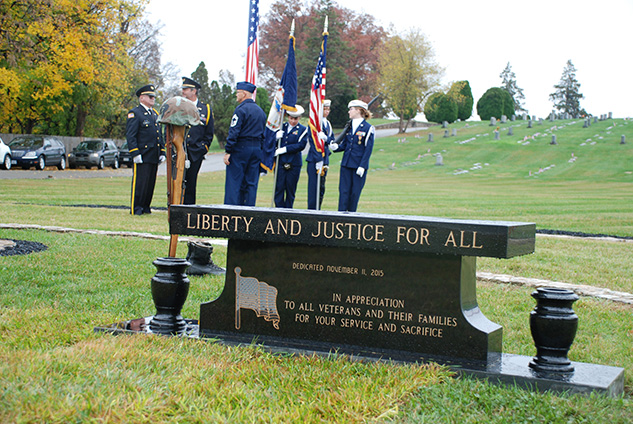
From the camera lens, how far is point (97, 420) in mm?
2996

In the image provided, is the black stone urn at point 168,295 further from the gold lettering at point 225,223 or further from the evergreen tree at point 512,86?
the evergreen tree at point 512,86

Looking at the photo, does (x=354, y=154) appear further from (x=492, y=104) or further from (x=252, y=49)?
(x=492, y=104)

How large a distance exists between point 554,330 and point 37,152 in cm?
3190

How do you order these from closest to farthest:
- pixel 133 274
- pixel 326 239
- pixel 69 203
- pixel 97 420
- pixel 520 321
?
1. pixel 97 420
2. pixel 326 239
3. pixel 520 321
4. pixel 133 274
5. pixel 69 203

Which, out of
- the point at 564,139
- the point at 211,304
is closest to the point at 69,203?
the point at 211,304

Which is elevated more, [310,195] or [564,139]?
[564,139]

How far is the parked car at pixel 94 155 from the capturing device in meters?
36.2

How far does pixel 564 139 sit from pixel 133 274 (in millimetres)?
52668

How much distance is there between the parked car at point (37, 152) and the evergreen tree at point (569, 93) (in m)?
91.1

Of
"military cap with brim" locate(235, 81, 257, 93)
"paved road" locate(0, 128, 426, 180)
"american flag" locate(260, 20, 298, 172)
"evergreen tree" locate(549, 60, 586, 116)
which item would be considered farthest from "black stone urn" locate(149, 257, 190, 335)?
"evergreen tree" locate(549, 60, 586, 116)

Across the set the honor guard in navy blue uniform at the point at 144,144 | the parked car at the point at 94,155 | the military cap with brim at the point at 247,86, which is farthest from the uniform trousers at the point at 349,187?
the parked car at the point at 94,155

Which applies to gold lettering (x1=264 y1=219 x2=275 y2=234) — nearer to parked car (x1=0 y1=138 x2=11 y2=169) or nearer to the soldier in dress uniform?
the soldier in dress uniform

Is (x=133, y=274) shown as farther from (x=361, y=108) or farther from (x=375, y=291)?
(x=361, y=108)

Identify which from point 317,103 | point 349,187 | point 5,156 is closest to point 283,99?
point 317,103
